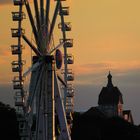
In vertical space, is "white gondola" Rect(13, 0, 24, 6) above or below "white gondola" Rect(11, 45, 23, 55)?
above

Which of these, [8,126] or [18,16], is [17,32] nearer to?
[18,16]

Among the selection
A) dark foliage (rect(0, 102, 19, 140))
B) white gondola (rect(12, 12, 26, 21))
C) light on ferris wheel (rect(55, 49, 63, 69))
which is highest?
white gondola (rect(12, 12, 26, 21))

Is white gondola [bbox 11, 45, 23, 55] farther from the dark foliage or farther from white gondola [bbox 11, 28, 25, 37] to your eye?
the dark foliage

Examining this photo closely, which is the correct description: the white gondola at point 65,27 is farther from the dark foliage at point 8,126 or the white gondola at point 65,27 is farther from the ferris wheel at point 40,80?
the dark foliage at point 8,126

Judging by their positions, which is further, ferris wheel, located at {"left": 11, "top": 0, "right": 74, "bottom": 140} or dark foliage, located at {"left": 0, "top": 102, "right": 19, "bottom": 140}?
dark foliage, located at {"left": 0, "top": 102, "right": 19, "bottom": 140}

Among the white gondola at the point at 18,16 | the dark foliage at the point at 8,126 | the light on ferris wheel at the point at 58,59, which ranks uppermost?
the white gondola at the point at 18,16

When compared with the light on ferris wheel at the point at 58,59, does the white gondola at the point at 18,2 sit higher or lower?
higher

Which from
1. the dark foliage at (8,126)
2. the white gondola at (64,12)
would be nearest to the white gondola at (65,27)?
the white gondola at (64,12)

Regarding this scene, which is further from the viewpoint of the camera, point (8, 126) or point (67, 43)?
point (8, 126)

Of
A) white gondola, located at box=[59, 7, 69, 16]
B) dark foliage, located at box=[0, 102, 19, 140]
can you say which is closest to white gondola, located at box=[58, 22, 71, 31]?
white gondola, located at box=[59, 7, 69, 16]

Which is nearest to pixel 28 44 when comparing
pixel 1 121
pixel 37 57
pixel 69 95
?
pixel 37 57

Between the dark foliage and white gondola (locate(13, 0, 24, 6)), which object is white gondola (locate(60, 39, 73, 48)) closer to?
white gondola (locate(13, 0, 24, 6))

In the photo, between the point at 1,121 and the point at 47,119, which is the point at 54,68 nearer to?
the point at 47,119

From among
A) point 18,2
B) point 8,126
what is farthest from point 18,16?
point 8,126
